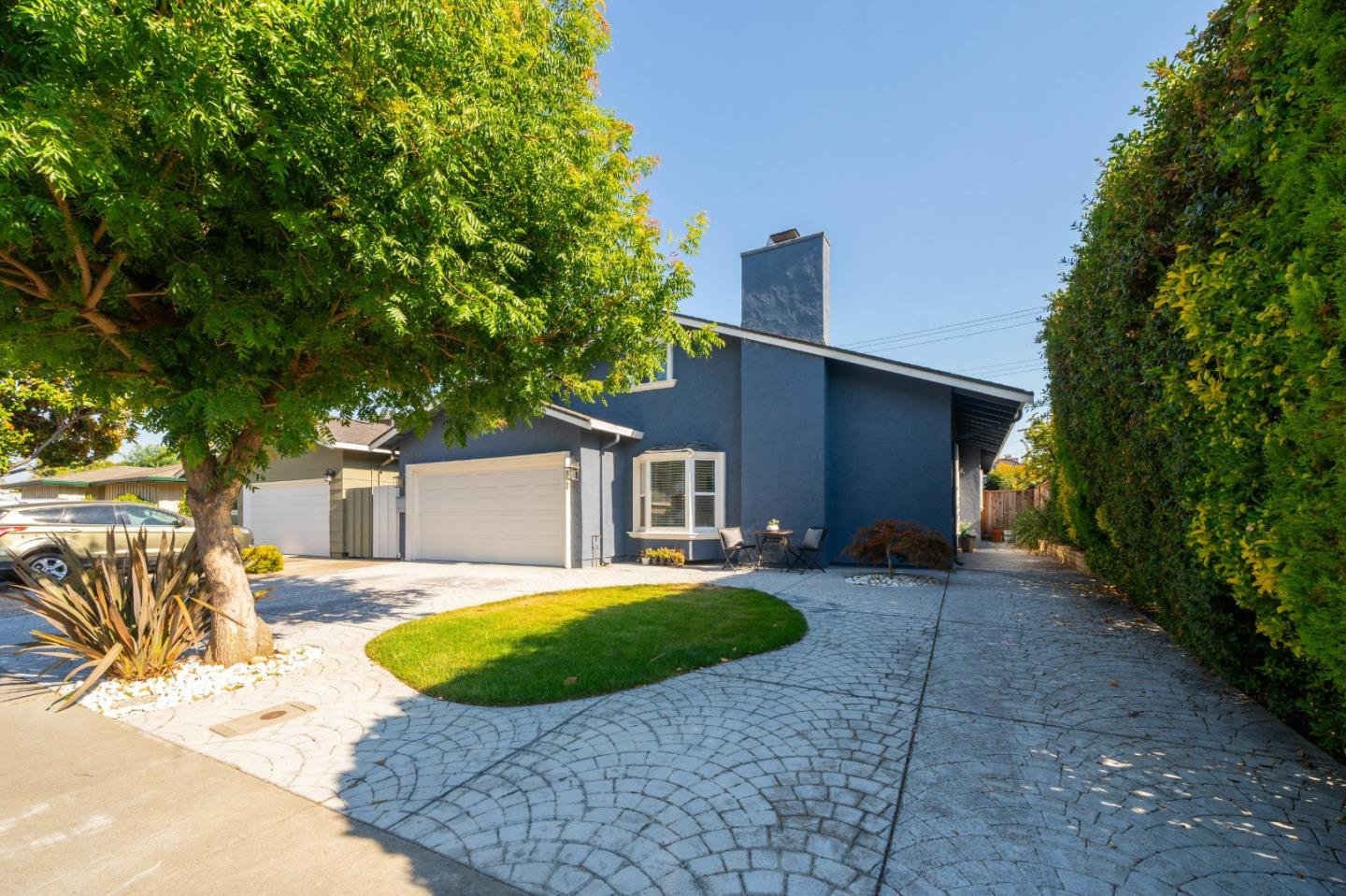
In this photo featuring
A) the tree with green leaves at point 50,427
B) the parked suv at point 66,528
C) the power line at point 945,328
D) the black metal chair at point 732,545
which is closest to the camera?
the parked suv at point 66,528

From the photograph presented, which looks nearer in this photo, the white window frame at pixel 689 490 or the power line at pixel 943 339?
the white window frame at pixel 689 490

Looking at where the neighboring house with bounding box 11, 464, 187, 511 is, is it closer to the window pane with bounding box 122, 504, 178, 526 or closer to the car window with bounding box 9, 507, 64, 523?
the window pane with bounding box 122, 504, 178, 526

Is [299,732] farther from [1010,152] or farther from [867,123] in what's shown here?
[1010,152]

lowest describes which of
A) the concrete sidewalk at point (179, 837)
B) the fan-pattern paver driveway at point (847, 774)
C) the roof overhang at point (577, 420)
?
the concrete sidewalk at point (179, 837)

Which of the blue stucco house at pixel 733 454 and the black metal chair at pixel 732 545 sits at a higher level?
the blue stucco house at pixel 733 454

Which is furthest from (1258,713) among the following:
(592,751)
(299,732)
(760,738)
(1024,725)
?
(299,732)

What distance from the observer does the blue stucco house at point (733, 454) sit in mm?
11711

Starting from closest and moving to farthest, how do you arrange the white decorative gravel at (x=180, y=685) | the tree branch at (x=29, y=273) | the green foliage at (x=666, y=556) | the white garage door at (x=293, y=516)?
1. the tree branch at (x=29, y=273)
2. the white decorative gravel at (x=180, y=685)
3. the green foliage at (x=666, y=556)
4. the white garage door at (x=293, y=516)

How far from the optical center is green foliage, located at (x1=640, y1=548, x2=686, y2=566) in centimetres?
1256

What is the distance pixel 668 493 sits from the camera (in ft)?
42.8

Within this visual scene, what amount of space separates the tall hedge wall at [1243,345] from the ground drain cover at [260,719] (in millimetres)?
5844

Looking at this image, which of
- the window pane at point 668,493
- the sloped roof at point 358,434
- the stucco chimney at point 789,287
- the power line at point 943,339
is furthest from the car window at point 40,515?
the power line at point 943,339

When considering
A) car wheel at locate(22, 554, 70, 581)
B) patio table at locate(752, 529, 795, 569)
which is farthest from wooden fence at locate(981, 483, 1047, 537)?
car wheel at locate(22, 554, 70, 581)

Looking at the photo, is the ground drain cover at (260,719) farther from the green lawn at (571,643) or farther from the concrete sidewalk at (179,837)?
the green lawn at (571,643)
